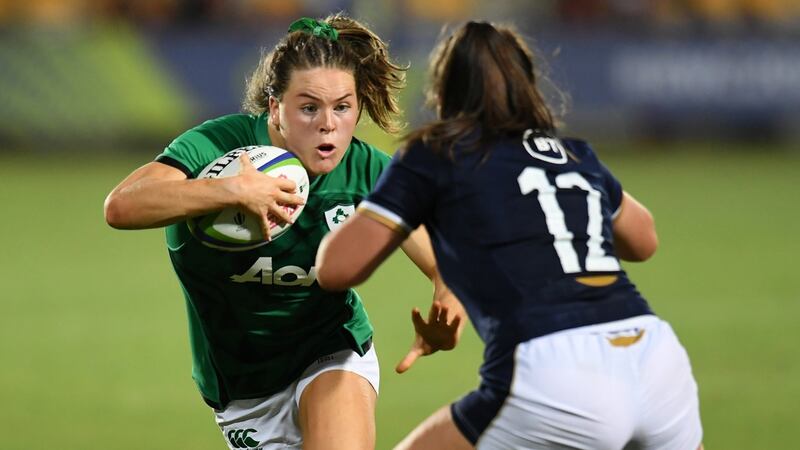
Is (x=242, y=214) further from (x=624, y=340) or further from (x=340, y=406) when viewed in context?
(x=624, y=340)

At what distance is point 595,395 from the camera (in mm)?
3369

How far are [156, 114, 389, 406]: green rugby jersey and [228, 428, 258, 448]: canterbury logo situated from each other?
0.45 feet

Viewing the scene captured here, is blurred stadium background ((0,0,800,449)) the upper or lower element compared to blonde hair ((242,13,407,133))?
lower

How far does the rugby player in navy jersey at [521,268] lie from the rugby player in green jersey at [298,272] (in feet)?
2.40

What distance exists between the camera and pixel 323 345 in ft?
16.1

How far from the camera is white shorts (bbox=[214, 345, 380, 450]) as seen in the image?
4.89 meters

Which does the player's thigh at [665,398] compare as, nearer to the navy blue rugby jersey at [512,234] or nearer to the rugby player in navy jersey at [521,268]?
the rugby player in navy jersey at [521,268]

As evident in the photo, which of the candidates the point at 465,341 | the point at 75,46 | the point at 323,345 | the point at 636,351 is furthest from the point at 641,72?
the point at 636,351

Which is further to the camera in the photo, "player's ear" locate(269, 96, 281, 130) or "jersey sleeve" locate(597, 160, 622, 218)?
"player's ear" locate(269, 96, 281, 130)

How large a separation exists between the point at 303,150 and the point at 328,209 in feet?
0.87

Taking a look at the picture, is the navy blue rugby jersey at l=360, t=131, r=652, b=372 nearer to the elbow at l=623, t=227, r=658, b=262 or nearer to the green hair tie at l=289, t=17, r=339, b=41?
the elbow at l=623, t=227, r=658, b=262

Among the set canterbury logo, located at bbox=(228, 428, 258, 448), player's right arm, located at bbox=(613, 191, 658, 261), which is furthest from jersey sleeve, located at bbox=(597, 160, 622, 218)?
canterbury logo, located at bbox=(228, 428, 258, 448)

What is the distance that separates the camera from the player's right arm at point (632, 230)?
388 cm

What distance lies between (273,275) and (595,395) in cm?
167
